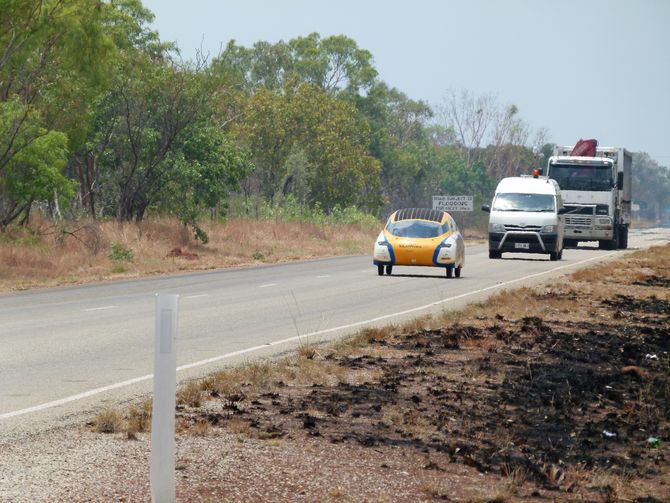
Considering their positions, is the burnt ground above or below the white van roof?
below

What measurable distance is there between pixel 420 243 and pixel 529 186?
12.0 metres

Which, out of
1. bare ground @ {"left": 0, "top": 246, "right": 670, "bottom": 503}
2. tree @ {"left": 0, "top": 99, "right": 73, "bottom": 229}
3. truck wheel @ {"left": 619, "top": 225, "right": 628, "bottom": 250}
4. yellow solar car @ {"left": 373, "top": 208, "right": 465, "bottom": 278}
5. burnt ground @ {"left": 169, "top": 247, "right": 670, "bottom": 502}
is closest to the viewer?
bare ground @ {"left": 0, "top": 246, "right": 670, "bottom": 503}

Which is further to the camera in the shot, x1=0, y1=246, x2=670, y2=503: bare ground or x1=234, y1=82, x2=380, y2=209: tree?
x1=234, y1=82, x2=380, y2=209: tree

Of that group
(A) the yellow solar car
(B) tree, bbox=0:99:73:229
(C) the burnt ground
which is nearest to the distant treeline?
(B) tree, bbox=0:99:73:229

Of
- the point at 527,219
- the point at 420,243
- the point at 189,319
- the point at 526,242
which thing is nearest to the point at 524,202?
the point at 527,219

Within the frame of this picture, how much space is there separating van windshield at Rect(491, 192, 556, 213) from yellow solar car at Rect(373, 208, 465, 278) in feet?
31.6

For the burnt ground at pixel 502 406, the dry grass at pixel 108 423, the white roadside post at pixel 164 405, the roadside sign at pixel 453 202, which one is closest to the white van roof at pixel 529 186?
the roadside sign at pixel 453 202

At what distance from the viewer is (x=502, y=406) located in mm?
10781

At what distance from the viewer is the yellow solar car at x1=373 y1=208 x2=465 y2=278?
3170cm

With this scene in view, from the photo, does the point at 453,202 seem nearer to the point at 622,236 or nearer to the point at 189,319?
the point at 622,236

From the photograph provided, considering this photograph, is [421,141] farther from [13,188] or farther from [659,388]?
[659,388]

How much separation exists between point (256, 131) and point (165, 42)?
1360 centimetres

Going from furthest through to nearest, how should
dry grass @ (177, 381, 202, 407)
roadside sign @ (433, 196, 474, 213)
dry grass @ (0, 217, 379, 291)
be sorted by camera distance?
roadside sign @ (433, 196, 474, 213) → dry grass @ (0, 217, 379, 291) → dry grass @ (177, 381, 202, 407)

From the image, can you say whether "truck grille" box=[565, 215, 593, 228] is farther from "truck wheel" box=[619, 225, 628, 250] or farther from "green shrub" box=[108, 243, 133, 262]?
"green shrub" box=[108, 243, 133, 262]
